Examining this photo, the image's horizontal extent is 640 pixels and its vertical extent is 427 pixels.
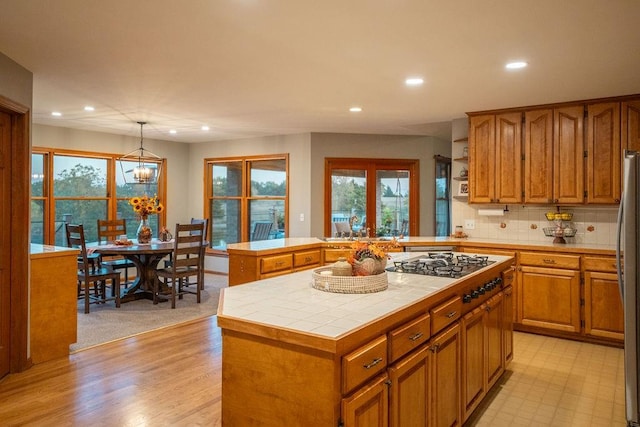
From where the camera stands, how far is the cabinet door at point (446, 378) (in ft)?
7.06

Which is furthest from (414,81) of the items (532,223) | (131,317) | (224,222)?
(224,222)

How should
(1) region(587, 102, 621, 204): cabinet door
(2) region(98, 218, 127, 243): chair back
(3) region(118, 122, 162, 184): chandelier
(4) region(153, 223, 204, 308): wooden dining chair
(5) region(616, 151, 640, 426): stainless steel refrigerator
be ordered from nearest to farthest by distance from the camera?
1. (5) region(616, 151, 640, 426): stainless steel refrigerator
2. (1) region(587, 102, 621, 204): cabinet door
3. (4) region(153, 223, 204, 308): wooden dining chair
4. (2) region(98, 218, 127, 243): chair back
5. (3) region(118, 122, 162, 184): chandelier

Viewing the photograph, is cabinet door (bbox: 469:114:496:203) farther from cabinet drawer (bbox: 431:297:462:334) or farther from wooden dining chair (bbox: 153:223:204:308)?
wooden dining chair (bbox: 153:223:204:308)

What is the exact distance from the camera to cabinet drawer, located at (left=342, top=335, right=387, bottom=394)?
1.53m

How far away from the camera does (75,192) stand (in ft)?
22.8

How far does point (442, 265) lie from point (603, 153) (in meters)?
2.80

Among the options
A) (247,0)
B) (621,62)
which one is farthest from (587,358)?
(247,0)

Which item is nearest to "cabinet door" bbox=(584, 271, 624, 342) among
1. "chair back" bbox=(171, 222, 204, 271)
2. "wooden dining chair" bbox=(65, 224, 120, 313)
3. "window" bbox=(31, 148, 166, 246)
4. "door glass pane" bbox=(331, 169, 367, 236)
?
"door glass pane" bbox=(331, 169, 367, 236)

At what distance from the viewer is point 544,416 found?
2871 mm

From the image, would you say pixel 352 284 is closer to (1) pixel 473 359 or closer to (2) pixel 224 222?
(1) pixel 473 359

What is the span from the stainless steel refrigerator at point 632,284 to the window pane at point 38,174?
23.4 feet

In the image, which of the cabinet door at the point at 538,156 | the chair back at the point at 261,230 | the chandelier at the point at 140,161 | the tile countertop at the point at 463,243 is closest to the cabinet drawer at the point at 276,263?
the tile countertop at the point at 463,243

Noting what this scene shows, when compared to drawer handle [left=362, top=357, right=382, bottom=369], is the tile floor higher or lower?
lower

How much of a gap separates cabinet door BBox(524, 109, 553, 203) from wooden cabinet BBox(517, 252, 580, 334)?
0.76 m
